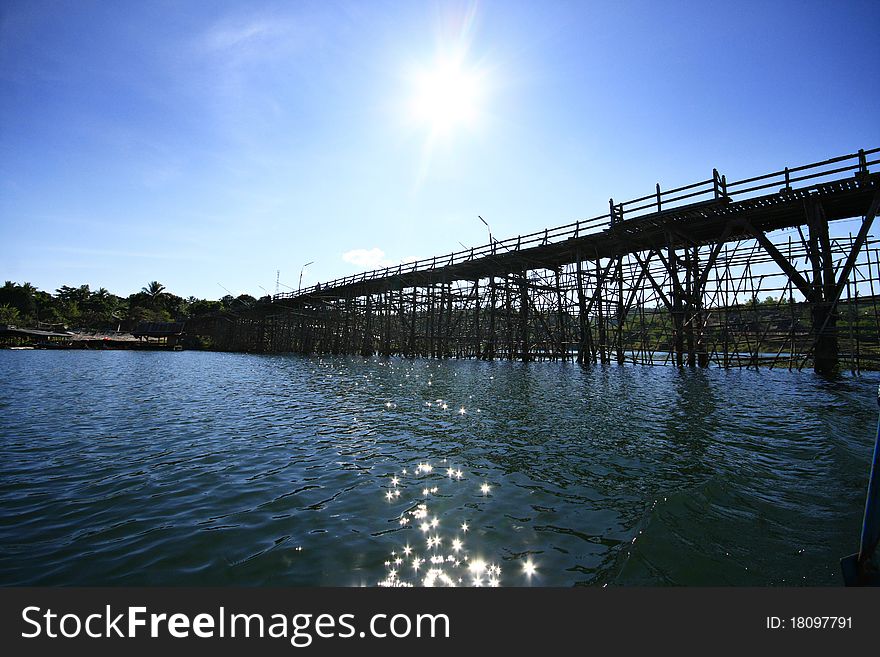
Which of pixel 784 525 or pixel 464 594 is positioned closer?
pixel 464 594

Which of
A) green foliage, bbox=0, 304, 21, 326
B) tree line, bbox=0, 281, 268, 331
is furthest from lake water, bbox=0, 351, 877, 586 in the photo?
green foliage, bbox=0, 304, 21, 326

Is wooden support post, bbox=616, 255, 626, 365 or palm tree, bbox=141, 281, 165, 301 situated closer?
wooden support post, bbox=616, 255, 626, 365

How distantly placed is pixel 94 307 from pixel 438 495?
11730cm

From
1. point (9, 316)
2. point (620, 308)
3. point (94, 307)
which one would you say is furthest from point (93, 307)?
point (620, 308)

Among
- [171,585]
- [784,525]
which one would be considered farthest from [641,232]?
[171,585]

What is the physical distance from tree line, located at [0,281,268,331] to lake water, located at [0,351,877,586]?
62.5 metres

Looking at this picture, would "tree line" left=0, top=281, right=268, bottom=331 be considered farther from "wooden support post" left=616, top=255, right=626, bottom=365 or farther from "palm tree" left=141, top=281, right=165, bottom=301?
"wooden support post" left=616, top=255, right=626, bottom=365

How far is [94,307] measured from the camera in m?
88.7

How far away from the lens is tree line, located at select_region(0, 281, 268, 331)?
76438 millimetres

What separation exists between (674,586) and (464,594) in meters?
1.43

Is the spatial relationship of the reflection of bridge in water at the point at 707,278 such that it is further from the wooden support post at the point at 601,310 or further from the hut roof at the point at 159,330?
the hut roof at the point at 159,330

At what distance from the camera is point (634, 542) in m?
3.17

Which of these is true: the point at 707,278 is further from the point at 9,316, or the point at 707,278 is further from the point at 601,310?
the point at 9,316

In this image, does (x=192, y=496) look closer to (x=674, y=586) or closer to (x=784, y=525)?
(x=674, y=586)
